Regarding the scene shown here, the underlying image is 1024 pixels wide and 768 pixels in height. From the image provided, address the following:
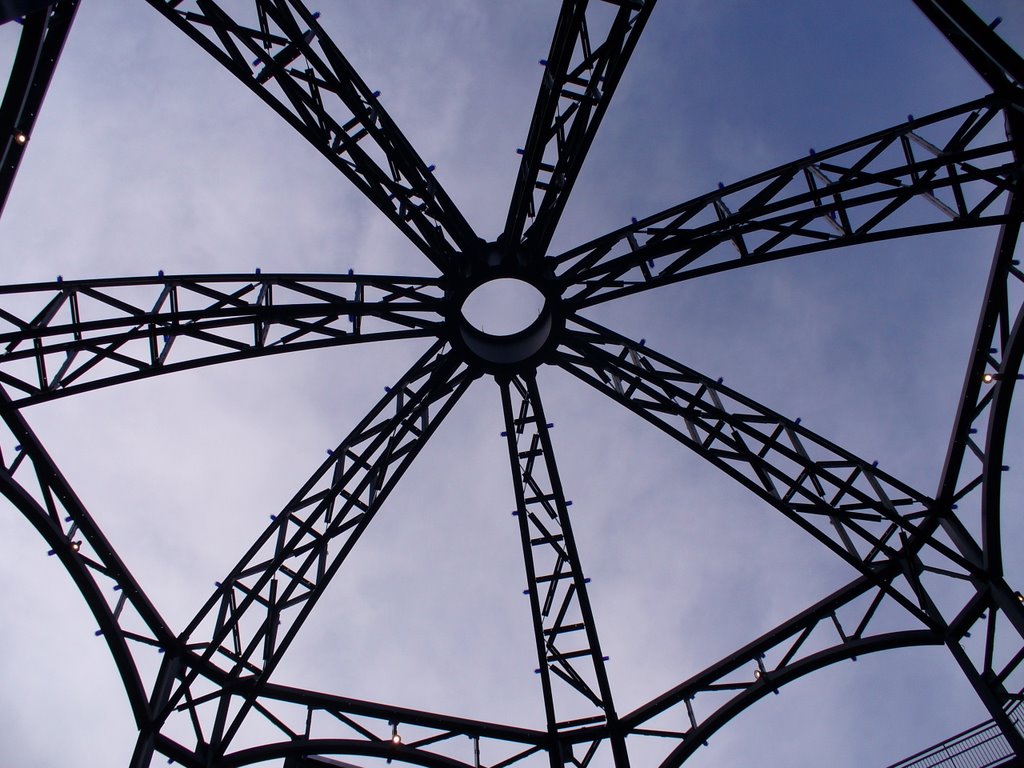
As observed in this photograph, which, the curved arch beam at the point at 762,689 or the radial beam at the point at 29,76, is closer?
the radial beam at the point at 29,76

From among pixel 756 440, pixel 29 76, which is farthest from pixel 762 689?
pixel 29 76

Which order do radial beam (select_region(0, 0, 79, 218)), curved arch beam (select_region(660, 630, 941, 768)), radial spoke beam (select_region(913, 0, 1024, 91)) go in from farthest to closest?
curved arch beam (select_region(660, 630, 941, 768)) → radial spoke beam (select_region(913, 0, 1024, 91)) → radial beam (select_region(0, 0, 79, 218))

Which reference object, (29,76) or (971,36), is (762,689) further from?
(29,76)

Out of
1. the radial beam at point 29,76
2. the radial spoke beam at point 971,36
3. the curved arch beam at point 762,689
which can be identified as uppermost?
the radial beam at point 29,76

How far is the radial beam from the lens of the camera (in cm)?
970

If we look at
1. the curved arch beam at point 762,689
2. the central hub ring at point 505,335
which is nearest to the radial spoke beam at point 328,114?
the central hub ring at point 505,335

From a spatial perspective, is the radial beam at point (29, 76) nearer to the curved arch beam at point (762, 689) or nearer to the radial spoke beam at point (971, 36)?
the radial spoke beam at point (971, 36)

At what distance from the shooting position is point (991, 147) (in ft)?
42.6

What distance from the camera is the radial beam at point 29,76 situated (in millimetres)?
9695

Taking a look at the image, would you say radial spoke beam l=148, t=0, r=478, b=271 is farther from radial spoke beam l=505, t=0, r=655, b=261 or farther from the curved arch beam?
the curved arch beam

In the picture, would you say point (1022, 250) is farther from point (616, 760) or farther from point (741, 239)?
point (616, 760)

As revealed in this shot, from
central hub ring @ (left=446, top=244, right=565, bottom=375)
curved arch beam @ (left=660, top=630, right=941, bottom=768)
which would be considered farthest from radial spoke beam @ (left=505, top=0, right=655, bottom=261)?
curved arch beam @ (left=660, top=630, right=941, bottom=768)

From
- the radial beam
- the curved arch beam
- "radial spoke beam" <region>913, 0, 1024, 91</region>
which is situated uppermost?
the radial beam

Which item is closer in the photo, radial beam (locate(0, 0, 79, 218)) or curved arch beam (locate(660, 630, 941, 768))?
radial beam (locate(0, 0, 79, 218))
